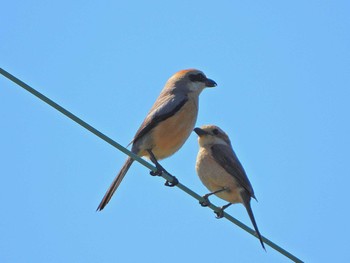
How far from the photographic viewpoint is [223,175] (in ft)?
32.5

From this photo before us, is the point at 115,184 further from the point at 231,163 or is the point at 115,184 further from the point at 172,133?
the point at 231,163

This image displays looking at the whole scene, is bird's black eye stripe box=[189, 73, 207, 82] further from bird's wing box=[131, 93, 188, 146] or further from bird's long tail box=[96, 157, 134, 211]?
bird's long tail box=[96, 157, 134, 211]

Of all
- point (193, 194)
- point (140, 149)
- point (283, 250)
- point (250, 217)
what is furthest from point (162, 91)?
point (283, 250)

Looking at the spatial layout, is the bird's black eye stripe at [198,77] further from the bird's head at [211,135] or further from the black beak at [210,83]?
the bird's head at [211,135]

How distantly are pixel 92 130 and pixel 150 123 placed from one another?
3.08m

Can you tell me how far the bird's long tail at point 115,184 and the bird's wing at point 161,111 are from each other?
38cm

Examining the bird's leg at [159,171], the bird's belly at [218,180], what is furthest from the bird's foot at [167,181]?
the bird's belly at [218,180]

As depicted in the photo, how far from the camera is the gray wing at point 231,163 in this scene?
9766mm

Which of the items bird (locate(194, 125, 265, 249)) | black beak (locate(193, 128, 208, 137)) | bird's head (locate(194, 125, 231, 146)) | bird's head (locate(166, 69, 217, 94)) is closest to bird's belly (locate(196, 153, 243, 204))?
bird (locate(194, 125, 265, 249))

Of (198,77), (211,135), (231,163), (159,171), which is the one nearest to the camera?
(159,171)

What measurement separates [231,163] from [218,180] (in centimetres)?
33

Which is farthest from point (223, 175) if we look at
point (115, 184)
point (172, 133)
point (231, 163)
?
point (115, 184)

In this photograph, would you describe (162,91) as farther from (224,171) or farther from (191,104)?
(224,171)

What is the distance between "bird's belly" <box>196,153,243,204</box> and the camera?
Result: 32.2 feet
